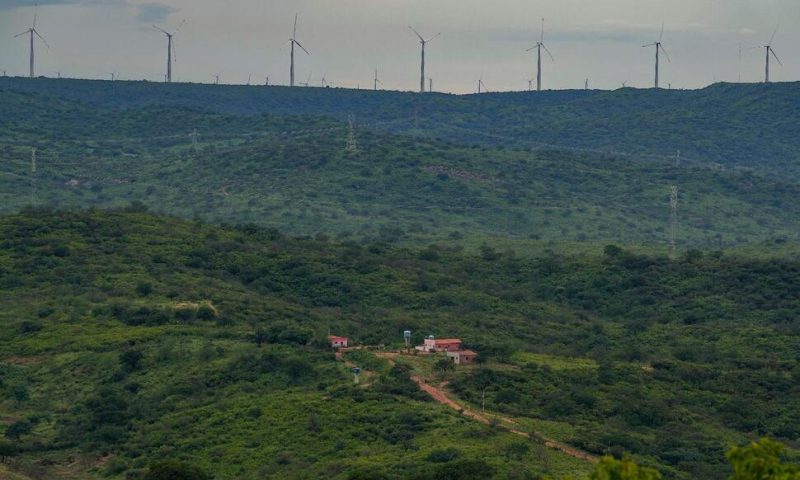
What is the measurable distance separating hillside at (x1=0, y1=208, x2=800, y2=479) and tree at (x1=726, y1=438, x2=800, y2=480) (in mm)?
24598

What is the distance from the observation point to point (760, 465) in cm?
3550

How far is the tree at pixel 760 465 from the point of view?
3528 centimetres

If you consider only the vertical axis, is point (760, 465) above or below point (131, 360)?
above

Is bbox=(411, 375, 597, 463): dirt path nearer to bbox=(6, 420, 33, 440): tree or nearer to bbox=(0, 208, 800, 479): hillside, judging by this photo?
bbox=(0, 208, 800, 479): hillside

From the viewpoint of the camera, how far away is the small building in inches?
3292

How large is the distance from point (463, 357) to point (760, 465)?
49.1 m

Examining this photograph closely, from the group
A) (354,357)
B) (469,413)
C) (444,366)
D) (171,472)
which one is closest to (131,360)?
(354,357)

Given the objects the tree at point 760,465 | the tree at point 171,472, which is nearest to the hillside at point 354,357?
the tree at point 171,472

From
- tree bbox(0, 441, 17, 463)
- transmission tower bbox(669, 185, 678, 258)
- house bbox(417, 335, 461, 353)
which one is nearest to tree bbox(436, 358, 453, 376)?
house bbox(417, 335, 461, 353)

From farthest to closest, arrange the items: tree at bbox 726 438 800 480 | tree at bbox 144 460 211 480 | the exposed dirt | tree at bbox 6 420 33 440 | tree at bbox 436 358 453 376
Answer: the exposed dirt → tree at bbox 436 358 453 376 → tree at bbox 6 420 33 440 → tree at bbox 144 460 211 480 → tree at bbox 726 438 800 480

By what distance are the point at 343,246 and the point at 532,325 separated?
2825 cm

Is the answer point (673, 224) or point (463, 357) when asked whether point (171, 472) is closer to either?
point (463, 357)


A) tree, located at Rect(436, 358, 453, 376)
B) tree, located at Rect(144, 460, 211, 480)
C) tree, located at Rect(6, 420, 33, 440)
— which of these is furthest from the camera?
tree, located at Rect(436, 358, 453, 376)

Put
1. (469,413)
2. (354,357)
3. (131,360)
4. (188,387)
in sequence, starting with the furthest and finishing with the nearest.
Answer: (131,360), (354,357), (188,387), (469,413)
